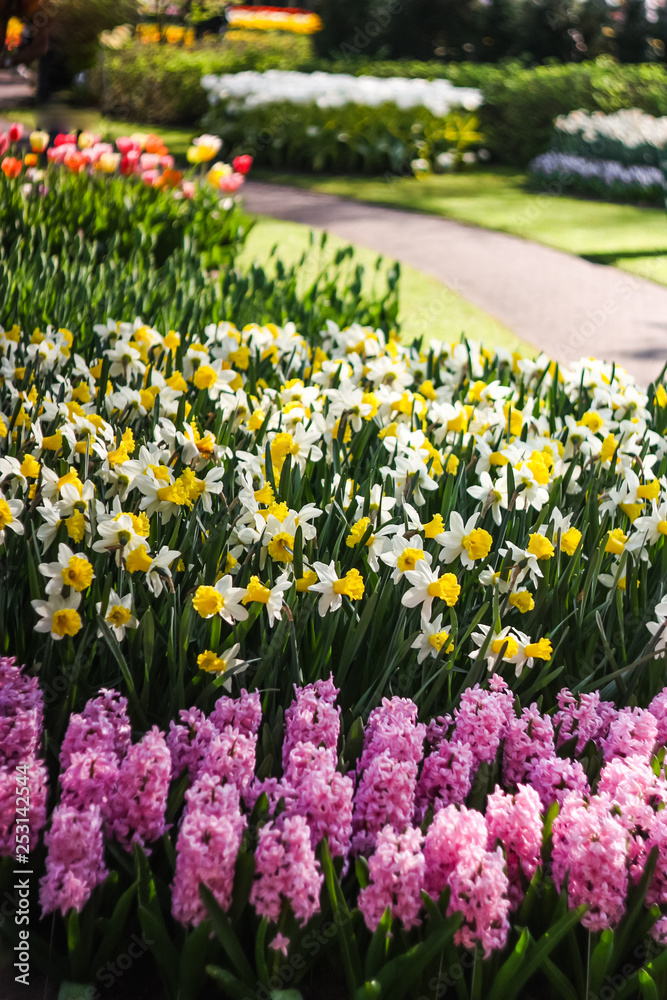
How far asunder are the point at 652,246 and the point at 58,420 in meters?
7.78

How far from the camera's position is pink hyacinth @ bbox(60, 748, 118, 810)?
56.6 inches

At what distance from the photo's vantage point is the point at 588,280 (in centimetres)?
739

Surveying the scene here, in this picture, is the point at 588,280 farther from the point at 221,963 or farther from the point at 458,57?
the point at 458,57

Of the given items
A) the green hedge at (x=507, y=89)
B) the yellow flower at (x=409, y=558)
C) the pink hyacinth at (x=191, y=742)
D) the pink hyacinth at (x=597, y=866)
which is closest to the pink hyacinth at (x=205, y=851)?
the pink hyacinth at (x=191, y=742)

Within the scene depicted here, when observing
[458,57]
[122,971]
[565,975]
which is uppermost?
[458,57]

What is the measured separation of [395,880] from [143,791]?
417 mm

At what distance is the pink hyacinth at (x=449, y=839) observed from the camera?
137cm

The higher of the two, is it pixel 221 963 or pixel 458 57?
pixel 458 57

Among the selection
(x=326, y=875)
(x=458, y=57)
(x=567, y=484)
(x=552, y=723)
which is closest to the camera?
(x=326, y=875)

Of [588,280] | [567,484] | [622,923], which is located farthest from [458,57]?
[622,923]

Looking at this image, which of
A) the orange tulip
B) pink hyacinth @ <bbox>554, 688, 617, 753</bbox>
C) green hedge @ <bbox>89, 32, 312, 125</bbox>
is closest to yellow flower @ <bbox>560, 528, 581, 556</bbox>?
pink hyacinth @ <bbox>554, 688, 617, 753</bbox>

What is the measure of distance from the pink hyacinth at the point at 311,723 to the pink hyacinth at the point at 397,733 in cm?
7

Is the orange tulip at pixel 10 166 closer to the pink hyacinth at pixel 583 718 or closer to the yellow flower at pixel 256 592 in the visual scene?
the yellow flower at pixel 256 592

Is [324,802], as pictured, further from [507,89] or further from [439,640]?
[507,89]
